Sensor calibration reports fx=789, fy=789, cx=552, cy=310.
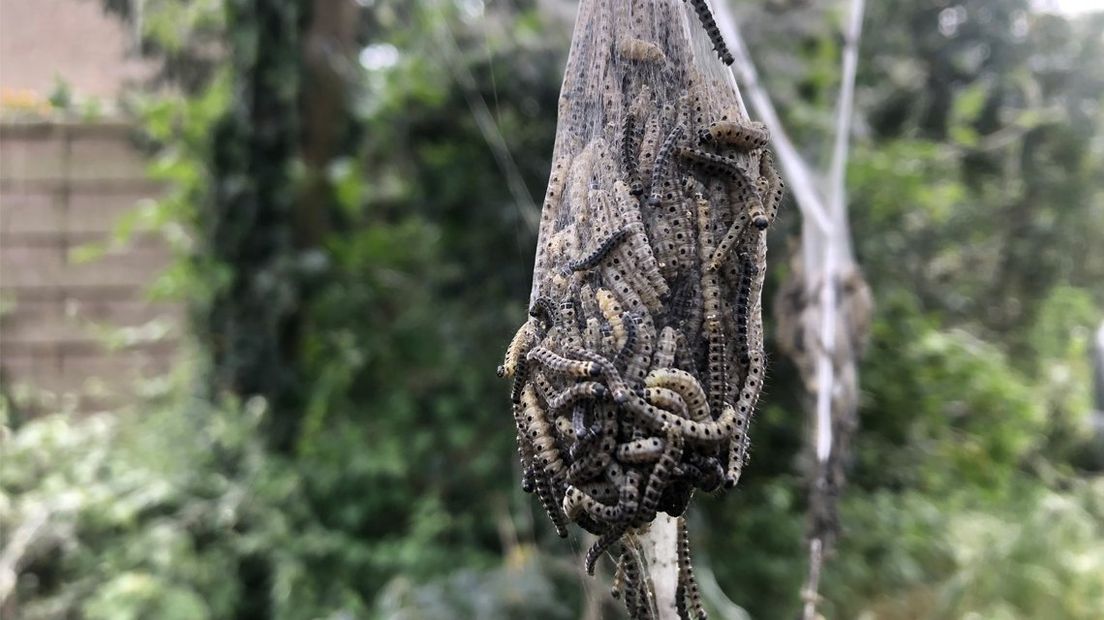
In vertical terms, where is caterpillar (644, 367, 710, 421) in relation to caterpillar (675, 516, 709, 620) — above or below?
above

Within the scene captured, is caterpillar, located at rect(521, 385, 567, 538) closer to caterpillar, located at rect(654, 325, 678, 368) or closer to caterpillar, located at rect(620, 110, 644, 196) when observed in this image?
caterpillar, located at rect(654, 325, 678, 368)

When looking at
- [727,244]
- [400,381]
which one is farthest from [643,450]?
[400,381]

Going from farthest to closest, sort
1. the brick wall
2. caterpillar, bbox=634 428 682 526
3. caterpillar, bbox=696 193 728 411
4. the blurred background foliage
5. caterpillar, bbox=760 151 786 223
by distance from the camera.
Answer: the brick wall → the blurred background foliage → caterpillar, bbox=760 151 786 223 → caterpillar, bbox=696 193 728 411 → caterpillar, bbox=634 428 682 526

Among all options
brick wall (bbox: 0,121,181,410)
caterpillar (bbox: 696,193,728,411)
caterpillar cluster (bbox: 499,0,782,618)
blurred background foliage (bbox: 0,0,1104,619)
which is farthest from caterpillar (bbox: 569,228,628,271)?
brick wall (bbox: 0,121,181,410)

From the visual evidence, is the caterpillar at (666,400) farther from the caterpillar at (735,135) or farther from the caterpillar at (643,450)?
the caterpillar at (735,135)

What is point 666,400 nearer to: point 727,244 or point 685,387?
point 685,387

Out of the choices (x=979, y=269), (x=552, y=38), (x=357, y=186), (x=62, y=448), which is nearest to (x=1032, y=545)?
(x=979, y=269)

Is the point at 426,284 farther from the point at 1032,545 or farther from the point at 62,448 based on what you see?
the point at 1032,545
